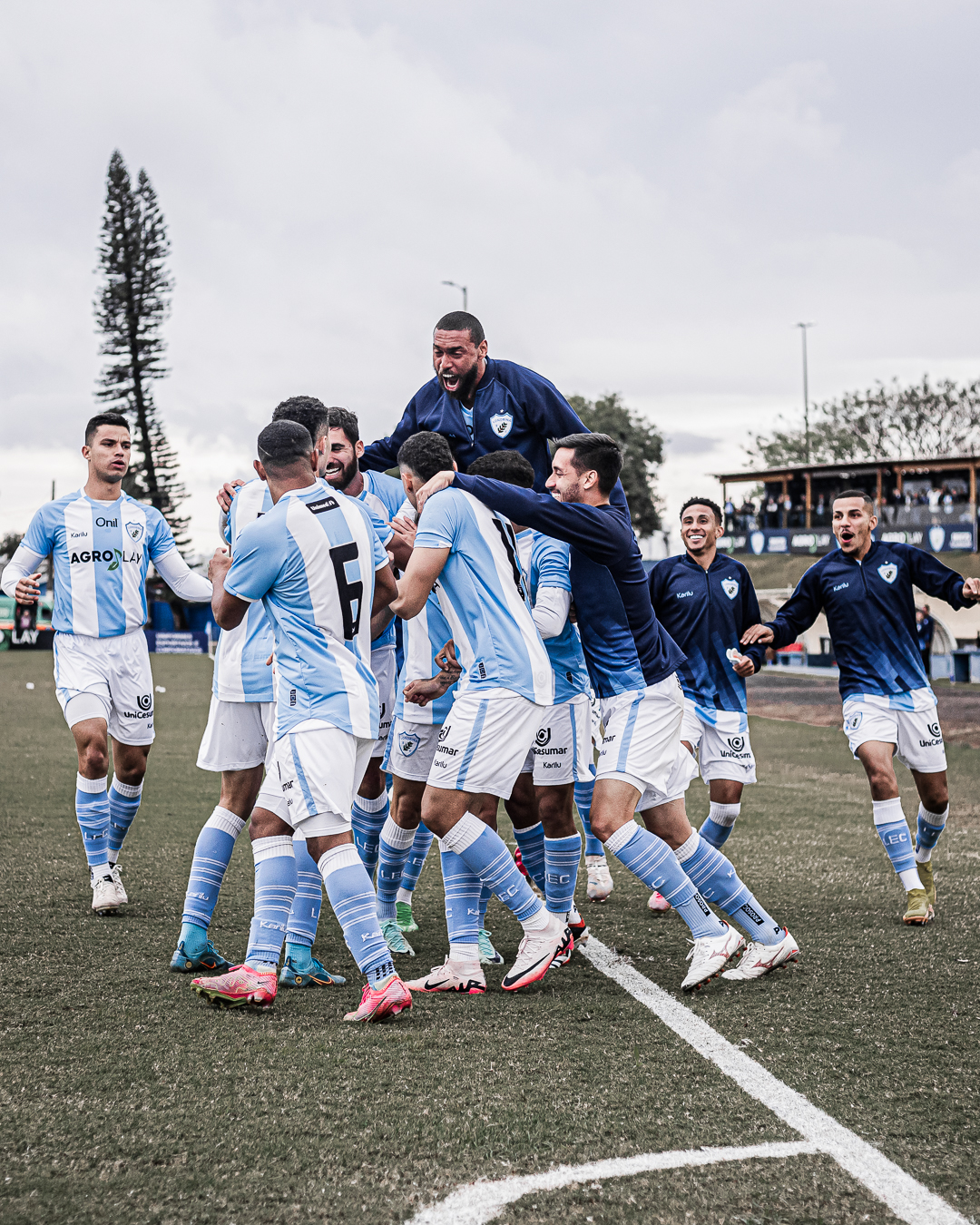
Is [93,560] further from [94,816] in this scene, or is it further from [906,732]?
[906,732]

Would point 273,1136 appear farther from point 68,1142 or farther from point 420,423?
point 420,423

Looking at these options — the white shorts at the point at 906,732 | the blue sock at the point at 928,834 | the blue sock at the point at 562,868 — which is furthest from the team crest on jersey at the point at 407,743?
the blue sock at the point at 928,834

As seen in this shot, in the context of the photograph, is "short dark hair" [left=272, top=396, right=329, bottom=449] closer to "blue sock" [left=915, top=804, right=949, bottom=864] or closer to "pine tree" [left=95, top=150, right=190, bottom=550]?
"blue sock" [left=915, top=804, right=949, bottom=864]

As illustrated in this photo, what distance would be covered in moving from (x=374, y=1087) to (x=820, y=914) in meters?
3.26

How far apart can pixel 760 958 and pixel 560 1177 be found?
2.12 m

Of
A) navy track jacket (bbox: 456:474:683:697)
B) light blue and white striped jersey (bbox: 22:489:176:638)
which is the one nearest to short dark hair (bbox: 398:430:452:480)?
navy track jacket (bbox: 456:474:683:697)

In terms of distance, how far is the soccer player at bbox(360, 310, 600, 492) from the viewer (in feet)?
17.6

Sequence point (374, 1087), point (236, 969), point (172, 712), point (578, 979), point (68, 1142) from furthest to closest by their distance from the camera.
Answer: point (172, 712)
point (578, 979)
point (236, 969)
point (374, 1087)
point (68, 1142)

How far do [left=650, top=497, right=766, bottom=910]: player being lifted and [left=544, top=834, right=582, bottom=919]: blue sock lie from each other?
1.13 meters

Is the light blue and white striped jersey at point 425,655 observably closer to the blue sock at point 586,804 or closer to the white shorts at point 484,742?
the white shorts at point 484,742

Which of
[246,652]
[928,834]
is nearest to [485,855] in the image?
[246,652]

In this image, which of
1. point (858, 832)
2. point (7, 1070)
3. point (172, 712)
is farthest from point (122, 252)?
point (7, 1070)

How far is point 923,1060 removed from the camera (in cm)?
354

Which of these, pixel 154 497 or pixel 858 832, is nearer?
pixel 858 832
